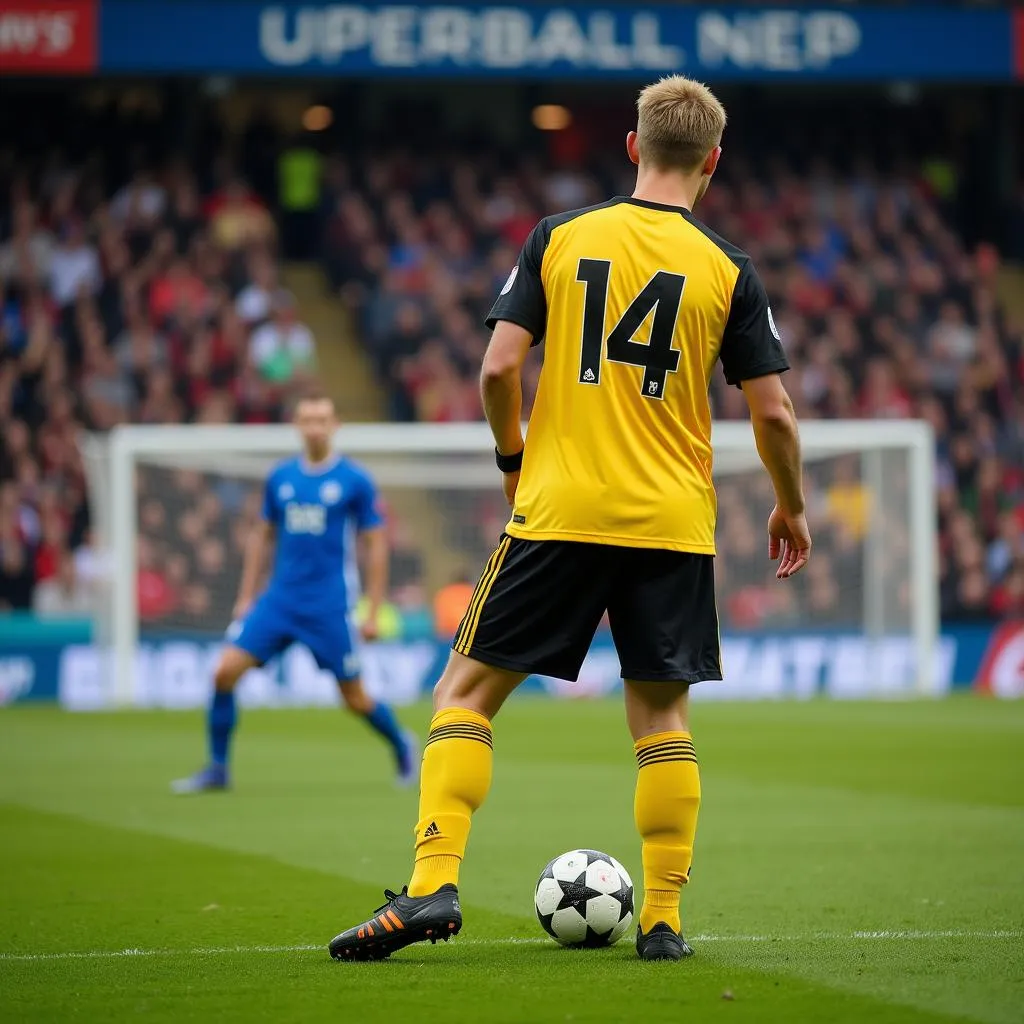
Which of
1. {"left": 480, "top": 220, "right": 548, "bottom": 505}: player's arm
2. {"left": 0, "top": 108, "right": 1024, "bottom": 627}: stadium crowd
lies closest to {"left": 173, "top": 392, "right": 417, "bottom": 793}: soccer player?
{"left": 480, "top": 220, "right": 548, "bottom": 505}: player's arm

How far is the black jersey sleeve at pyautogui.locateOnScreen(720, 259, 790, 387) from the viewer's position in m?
4.97

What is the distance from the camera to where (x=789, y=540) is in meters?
5.20

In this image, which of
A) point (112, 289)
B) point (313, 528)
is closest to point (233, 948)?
point (313, 528)

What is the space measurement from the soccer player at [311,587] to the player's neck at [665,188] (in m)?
5.67

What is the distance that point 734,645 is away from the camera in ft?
64.5

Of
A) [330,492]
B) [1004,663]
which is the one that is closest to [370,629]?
[330,492]

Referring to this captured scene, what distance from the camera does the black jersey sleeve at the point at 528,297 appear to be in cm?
493

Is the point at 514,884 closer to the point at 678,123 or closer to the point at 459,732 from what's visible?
the point at 459,732

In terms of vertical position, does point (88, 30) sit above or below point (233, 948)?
above

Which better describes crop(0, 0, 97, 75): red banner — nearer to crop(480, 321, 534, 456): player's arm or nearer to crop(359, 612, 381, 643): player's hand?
crop(359, 612, 381, 643): player's hand

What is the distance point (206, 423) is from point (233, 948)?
16165mm

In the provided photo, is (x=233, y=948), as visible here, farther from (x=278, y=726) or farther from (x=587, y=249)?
(x=278, y=726)

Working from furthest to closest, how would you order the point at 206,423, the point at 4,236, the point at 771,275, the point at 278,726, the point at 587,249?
the point at 771,275 < the point at 4,236 < the point at 206,423 < the point at 278,726 < the point at 587,249

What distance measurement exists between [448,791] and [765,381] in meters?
1.36
